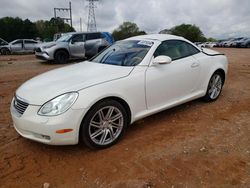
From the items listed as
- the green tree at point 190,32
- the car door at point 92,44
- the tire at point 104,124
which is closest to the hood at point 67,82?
the tire at point 104,124

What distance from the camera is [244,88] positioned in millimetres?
5820

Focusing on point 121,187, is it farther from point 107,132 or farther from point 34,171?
point 34,171

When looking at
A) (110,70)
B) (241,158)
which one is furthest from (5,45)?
(241,158)

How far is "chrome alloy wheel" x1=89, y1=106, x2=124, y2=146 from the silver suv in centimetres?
936

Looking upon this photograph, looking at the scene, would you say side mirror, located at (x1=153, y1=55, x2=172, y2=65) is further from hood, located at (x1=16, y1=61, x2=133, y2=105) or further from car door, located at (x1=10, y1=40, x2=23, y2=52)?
car door, located at (x1=10, y1=40, x2=23, y2=52)

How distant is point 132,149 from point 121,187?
2.38ft

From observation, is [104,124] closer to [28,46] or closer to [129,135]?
[129,135]

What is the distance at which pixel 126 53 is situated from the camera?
12.2 ft

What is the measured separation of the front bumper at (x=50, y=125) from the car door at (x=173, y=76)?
3.88 feet

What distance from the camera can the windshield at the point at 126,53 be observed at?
A: 3.49 meters

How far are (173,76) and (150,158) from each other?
1.46 m

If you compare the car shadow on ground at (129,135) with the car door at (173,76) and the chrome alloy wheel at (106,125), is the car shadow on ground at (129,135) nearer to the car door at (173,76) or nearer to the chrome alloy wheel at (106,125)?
the chrome alloy wheel at (106,125)

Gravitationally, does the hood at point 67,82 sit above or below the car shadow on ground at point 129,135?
above

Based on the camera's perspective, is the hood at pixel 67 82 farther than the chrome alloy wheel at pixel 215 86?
No
